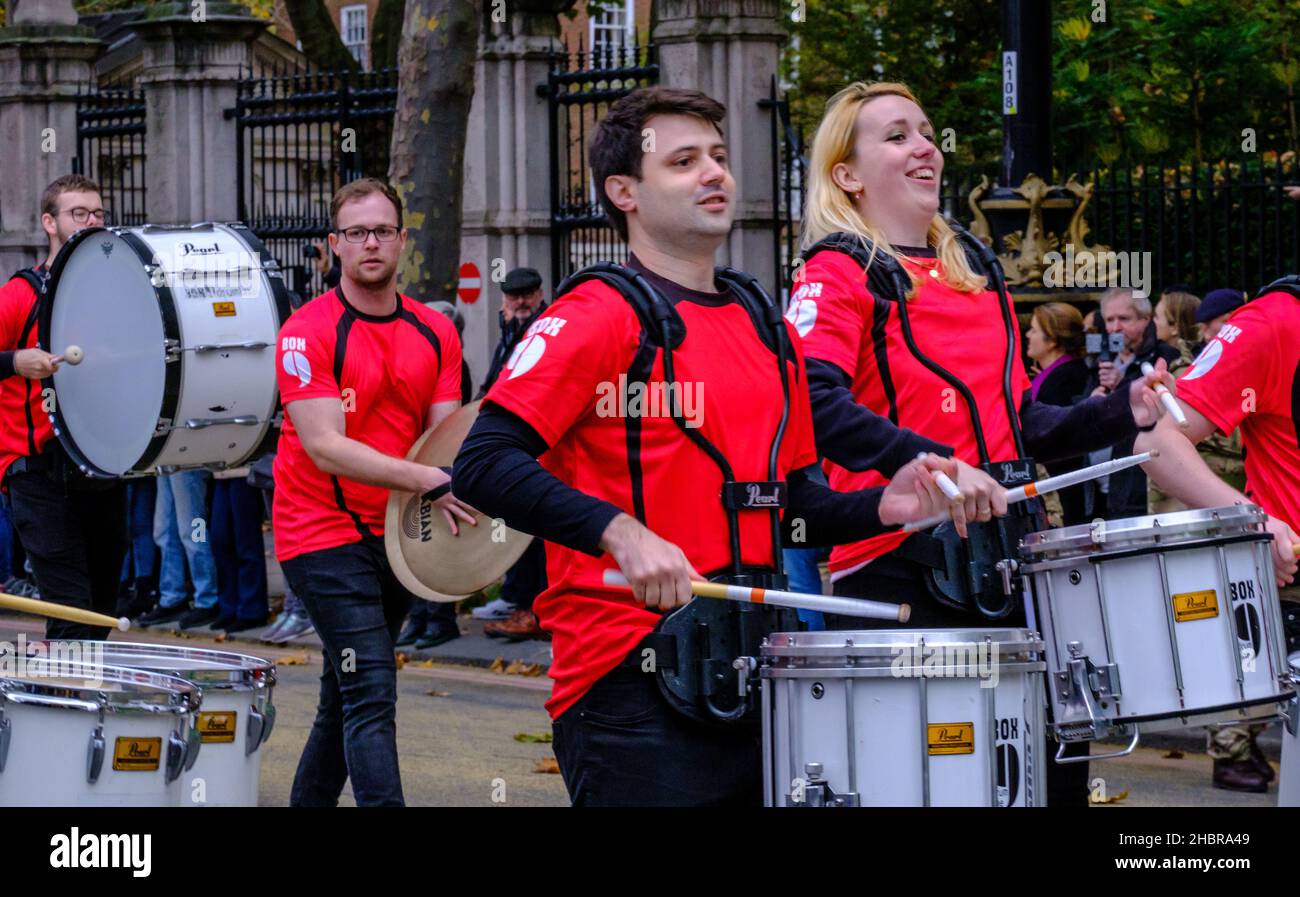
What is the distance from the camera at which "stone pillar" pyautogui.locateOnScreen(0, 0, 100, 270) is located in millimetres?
19234

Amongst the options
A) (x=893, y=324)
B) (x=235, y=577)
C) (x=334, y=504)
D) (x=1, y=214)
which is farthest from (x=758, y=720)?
(x=1, y=214)

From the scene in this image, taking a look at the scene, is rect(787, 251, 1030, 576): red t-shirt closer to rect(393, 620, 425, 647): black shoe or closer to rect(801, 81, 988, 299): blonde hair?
rect(801, 81, 988, 299): blonde hair

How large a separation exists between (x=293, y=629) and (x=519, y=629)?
1452mm

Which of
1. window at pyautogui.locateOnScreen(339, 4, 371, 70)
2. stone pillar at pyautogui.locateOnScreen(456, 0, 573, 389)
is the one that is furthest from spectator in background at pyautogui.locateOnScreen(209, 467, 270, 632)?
window at pyautogui.locateOnScreen(339, 4, 371, 70)

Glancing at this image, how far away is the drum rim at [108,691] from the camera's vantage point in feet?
14.5

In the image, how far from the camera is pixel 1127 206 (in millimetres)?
11469

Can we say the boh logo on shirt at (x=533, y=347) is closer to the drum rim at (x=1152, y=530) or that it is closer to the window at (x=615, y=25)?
the drum rim at (x=1152, y=530)

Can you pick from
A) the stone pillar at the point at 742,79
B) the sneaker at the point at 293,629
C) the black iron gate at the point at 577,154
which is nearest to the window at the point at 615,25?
the black iron gate at the point at 577,154

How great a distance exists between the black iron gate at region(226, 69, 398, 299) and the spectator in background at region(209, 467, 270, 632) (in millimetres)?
2788

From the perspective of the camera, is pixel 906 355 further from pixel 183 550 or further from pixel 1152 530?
pixel 183 550

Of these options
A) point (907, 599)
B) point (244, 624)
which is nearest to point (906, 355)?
point (907, 599)

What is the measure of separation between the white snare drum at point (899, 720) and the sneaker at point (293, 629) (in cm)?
897

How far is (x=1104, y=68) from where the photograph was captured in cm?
2014

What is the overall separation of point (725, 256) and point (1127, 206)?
2.95 m
